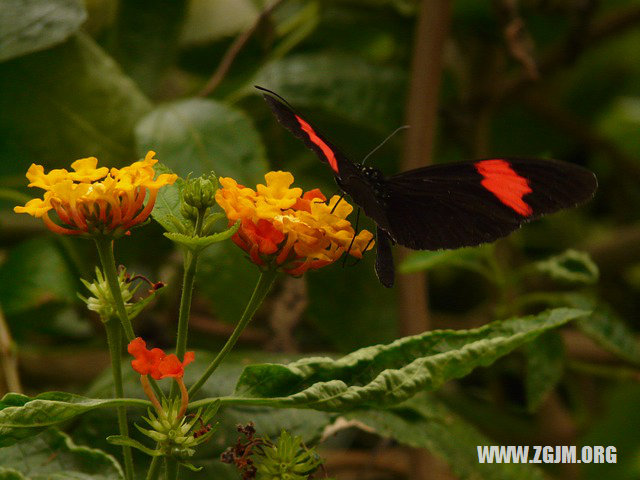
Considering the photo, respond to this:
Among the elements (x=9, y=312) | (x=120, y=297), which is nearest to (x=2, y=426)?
(x=120, y=297)

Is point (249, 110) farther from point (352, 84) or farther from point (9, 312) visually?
point (9, 312)

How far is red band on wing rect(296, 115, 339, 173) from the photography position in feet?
1.44

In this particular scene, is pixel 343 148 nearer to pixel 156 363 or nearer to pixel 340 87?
pixel 340 87

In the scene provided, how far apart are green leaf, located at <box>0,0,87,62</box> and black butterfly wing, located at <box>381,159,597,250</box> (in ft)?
1.23

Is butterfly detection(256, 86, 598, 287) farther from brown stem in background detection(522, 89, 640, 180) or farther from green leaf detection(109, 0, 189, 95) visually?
brown stem in background detection(522, 89, 640, 180)

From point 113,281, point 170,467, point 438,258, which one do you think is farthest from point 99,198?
point 438,258

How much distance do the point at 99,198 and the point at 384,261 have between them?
0.20 meters

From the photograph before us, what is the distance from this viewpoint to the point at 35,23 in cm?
73

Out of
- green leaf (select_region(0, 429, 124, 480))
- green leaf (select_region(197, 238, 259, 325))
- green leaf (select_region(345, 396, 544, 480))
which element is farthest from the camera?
green leaf (select_region(197, 238, 259, 325))

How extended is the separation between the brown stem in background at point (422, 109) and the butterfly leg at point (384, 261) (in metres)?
0.29

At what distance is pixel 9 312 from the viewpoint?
2.79 feet

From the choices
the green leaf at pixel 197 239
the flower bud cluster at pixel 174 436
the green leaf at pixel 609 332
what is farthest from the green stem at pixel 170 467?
the green leaf at pixel 609 332

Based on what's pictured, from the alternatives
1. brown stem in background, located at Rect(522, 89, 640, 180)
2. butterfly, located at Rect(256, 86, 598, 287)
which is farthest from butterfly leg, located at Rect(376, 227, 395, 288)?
brown stem in background, located at Rect(522, 89, 640, 180)

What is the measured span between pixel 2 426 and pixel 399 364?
0.70ft
